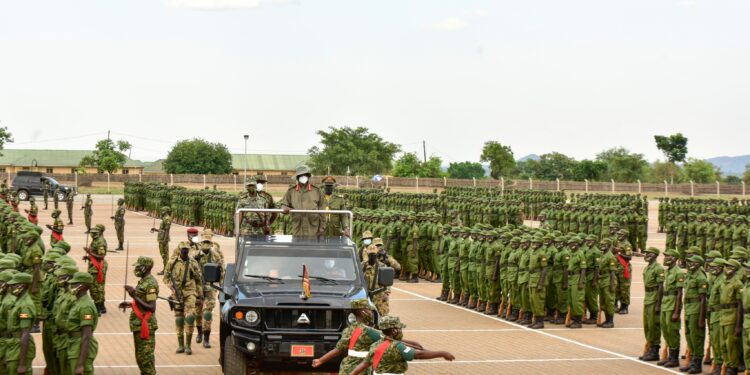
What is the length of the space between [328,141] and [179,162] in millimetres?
15053

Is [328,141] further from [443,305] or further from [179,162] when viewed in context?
[443,305]

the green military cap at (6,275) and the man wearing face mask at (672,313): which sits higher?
the green military cap at (6,275)

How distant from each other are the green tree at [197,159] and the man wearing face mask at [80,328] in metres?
102

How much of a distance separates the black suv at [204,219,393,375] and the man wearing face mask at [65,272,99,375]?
1838 mm

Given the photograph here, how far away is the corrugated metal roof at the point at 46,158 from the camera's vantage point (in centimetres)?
14362

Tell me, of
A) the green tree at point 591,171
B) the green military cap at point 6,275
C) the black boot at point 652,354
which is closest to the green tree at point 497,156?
the green tree at point 591,171

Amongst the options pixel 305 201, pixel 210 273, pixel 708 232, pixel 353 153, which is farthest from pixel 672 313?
pixel 353 153

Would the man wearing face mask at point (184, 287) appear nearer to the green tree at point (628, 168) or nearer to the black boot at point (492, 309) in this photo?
the black boot at point (492, 309)

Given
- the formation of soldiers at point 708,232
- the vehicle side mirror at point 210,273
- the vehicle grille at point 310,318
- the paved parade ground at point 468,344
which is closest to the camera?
the vehicle grille at point 310,318

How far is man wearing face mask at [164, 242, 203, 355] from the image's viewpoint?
15656 mm

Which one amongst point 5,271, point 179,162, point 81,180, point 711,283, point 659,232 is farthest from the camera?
point 179,162

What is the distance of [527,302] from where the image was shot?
20.1 metres

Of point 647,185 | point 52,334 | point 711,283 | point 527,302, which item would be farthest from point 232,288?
point 647,185

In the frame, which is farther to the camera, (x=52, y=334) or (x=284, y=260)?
(x=284, y=260)
